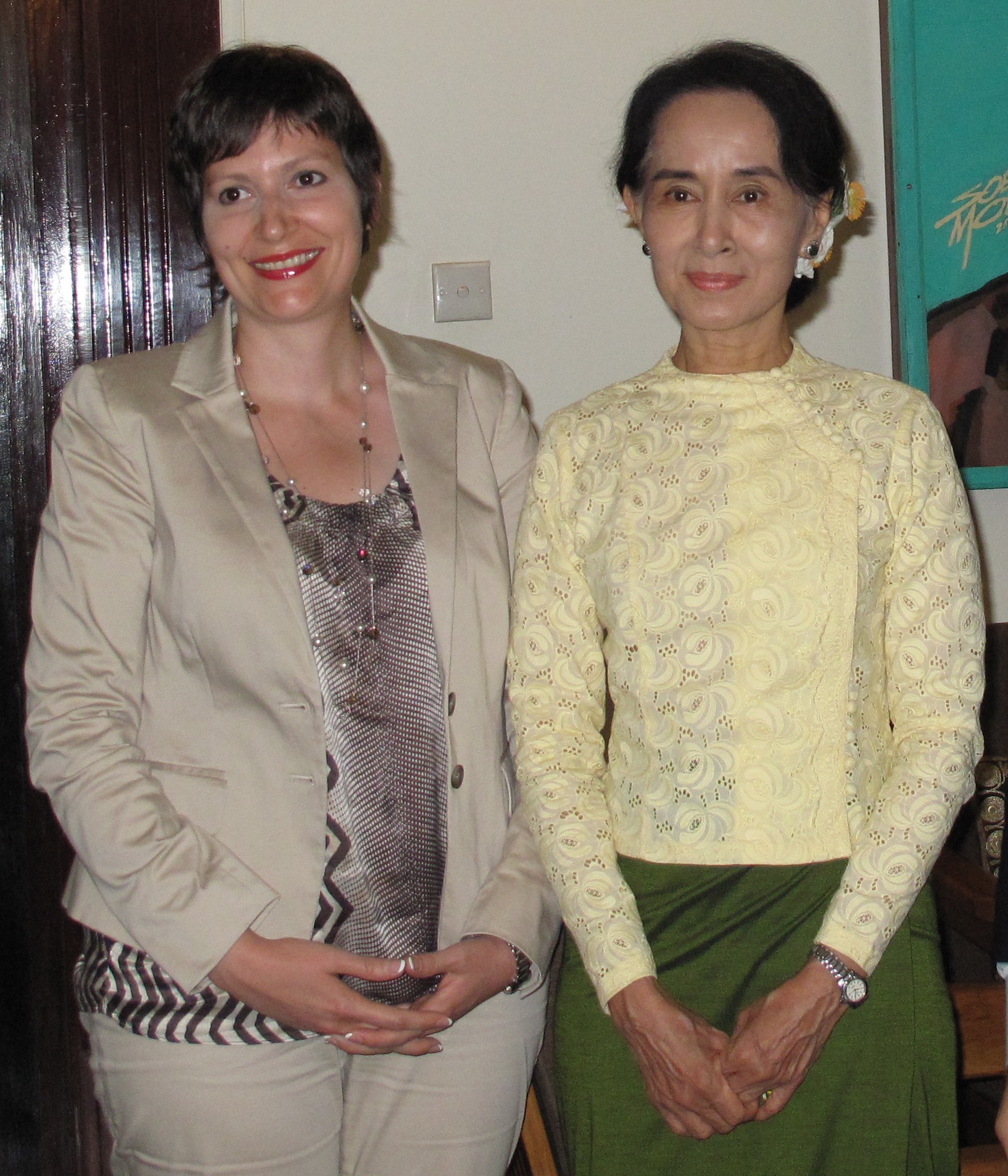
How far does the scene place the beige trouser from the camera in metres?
1.31

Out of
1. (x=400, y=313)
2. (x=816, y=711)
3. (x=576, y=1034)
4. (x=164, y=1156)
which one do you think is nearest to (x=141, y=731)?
(x=164, y=1156)

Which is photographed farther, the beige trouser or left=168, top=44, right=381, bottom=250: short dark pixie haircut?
left=168, top=44, right=381, bottom=250: short dark pixie haircut

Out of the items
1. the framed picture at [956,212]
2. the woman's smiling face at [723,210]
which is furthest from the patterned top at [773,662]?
the framed picture at [956,212]

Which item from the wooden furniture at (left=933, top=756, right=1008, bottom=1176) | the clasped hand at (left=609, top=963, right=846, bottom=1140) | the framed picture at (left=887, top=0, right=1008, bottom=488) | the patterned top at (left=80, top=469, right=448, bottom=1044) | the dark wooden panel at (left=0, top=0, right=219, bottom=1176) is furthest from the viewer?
the framed picture at (left=887, top=0, right=1008, bottom=488)

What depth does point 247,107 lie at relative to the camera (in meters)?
1.42

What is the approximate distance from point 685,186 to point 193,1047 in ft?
3.72

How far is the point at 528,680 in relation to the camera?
1.39m

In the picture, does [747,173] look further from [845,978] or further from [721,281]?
[845,978]

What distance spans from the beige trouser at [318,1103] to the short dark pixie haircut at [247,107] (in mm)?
1009

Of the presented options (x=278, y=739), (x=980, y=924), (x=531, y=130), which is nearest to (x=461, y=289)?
(x=531, y=130)

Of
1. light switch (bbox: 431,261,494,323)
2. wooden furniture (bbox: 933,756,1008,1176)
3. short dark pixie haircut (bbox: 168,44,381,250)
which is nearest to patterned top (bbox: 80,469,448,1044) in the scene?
short dark pixie haircut (bbox: 168,44,381,250)

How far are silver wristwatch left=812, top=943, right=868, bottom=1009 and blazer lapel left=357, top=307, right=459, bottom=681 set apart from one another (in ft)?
1.73
